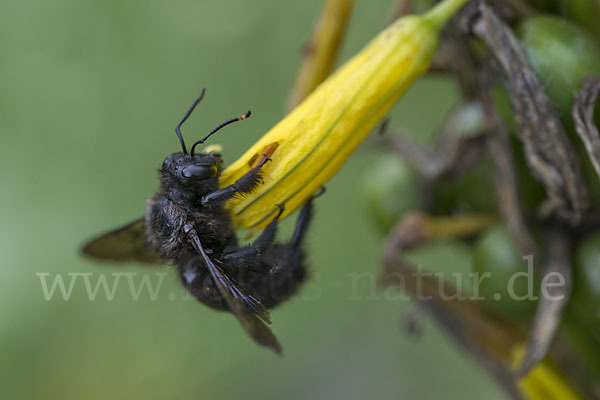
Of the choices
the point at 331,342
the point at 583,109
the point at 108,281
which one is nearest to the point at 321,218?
the point at 331,342

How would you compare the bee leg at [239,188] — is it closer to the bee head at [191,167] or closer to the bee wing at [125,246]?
the bee head at [191,167]

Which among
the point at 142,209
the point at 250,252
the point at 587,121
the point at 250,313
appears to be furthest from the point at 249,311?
the point at 142,209

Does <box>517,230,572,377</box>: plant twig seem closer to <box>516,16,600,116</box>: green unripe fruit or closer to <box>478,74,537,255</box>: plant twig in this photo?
<box>478,74,537,255</box>: plant twig

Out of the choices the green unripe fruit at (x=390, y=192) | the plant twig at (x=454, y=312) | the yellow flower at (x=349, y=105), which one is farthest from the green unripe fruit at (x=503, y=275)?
the yellow flower at (x=349, y=105)

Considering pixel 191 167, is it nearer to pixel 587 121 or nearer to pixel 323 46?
pixel 323 46

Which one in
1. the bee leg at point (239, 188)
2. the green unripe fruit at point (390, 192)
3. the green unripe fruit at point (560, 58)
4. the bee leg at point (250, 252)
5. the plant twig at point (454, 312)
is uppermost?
the bee leg at point (239, 188)
